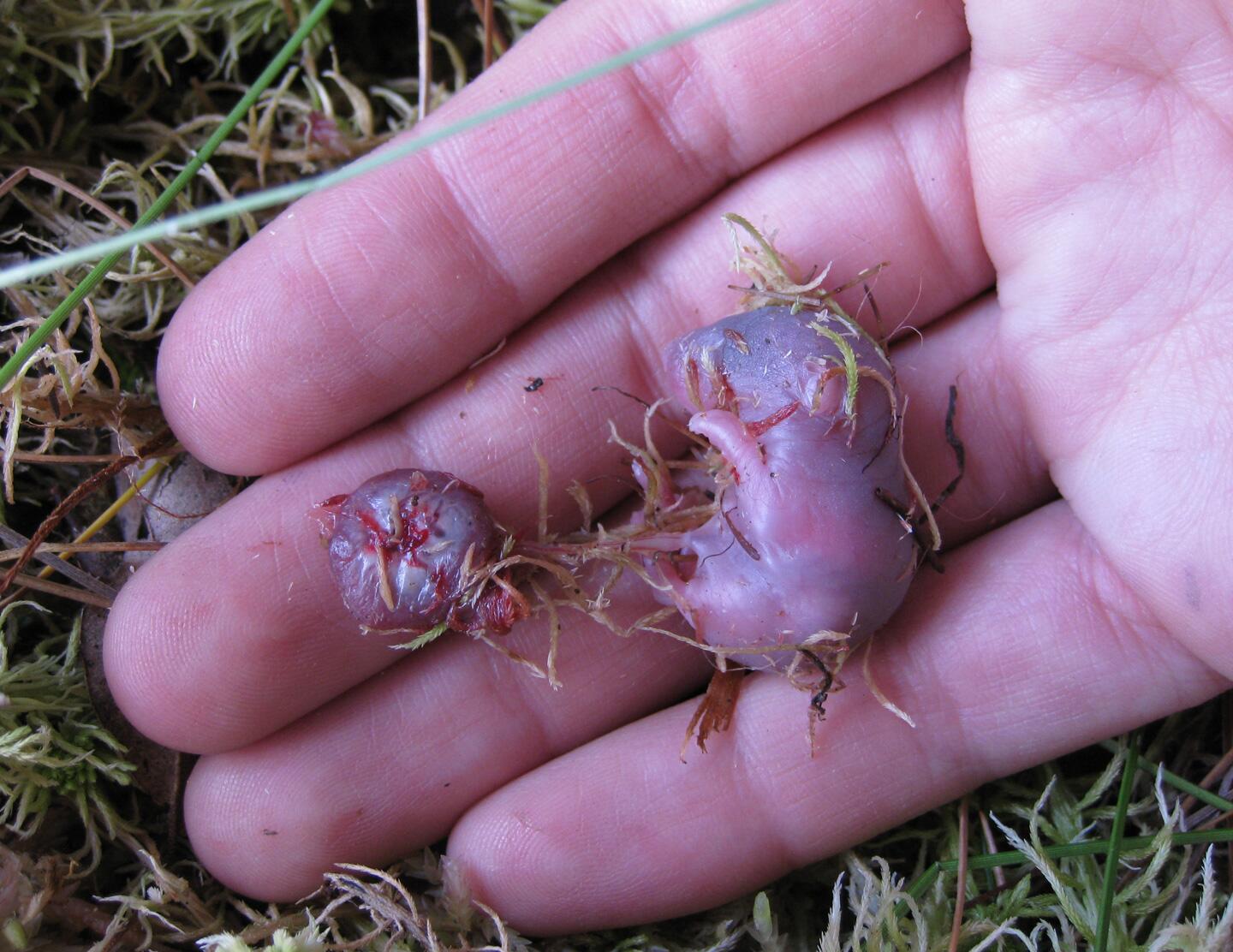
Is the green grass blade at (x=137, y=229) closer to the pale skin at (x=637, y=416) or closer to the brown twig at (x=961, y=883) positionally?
the pale skin at (x=637, y=416)

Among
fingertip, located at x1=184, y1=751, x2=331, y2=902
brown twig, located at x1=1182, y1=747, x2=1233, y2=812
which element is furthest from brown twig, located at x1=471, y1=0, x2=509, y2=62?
brown twig, located at x1=1182, y1=747, x2=1233, y2=812

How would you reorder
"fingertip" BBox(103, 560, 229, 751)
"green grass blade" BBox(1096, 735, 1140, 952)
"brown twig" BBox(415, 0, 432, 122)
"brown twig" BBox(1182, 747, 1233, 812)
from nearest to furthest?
"green grass blade" BBox(1096, 735, 1140, 952) → "fingertip" BBox(103, 560, 229, 751) → "brown twig" BBox(1182, 747, 1233, 812) → "brown twig" BBox(415, 0, 432, 122)

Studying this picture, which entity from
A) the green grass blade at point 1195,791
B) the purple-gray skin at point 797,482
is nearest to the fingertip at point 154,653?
the purple-gray skin at point 797,482

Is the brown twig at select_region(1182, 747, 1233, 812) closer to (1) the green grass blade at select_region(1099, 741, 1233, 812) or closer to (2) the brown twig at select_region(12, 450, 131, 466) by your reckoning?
(1) the green grass blade at select_region(1099, 741, 1233, 812)

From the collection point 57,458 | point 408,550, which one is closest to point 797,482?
point 408,550

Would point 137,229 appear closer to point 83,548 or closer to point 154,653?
point 83,548

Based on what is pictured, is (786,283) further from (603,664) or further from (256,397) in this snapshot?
(256,397)
